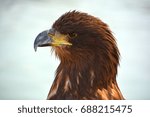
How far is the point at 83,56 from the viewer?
168cm

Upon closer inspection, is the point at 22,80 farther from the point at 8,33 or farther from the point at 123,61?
the point at 123,61

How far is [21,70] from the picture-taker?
1.88 m

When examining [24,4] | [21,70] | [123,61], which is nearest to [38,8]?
[24,4]

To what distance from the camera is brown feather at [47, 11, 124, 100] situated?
5.45ft

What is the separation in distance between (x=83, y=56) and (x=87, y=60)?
0.8 inches

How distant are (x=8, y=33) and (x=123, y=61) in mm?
501

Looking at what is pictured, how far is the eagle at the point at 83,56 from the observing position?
65.3 inches

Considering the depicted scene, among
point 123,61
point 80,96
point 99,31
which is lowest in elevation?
point 80,96

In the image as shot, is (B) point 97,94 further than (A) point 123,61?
No

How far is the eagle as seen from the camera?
5.44ft

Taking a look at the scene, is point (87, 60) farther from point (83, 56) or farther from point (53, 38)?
point (53, 38)

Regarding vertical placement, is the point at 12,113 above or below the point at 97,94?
below

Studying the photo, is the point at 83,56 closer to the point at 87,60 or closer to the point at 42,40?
the point at 87,60

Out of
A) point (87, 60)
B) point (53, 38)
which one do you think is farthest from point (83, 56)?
point (53, 38)
